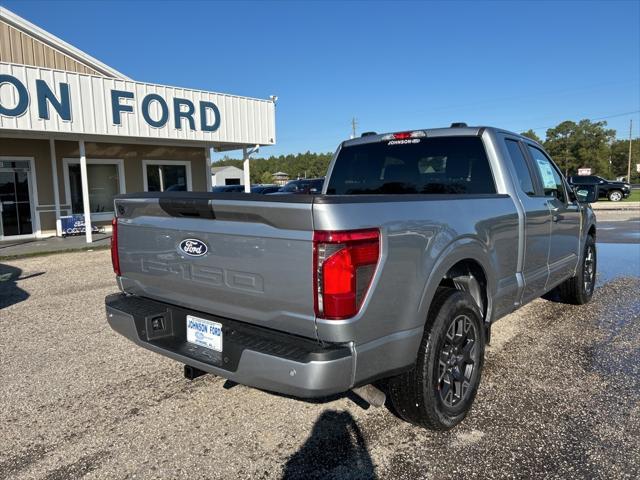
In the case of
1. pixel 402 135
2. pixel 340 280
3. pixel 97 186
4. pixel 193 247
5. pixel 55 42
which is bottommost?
pixel 340 280

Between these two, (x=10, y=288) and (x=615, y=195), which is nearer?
(x=10, y=288)

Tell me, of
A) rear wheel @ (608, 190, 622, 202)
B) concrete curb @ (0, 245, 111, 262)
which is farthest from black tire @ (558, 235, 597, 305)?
rear wheel @ (608, 190, 622, 202)

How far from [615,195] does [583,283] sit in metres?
29.7

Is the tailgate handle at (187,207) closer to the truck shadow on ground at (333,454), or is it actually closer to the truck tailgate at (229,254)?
the truck tailgate at (229,254)

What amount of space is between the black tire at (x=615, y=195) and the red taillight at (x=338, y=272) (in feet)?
112

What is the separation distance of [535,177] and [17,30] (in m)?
15.6

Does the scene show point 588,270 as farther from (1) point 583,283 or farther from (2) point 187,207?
(2) point 187,207

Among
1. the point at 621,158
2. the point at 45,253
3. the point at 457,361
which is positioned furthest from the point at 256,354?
the point at 621,158

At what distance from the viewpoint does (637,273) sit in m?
7.82

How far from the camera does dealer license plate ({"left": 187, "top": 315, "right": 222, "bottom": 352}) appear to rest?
2.71 metres

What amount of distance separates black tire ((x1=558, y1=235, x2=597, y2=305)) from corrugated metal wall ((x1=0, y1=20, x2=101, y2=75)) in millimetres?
15533

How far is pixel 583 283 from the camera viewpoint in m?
5.81

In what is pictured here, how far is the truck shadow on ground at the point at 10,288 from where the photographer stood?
6.76 meters

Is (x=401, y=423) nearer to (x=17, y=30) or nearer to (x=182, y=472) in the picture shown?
(x=182, y=472)
